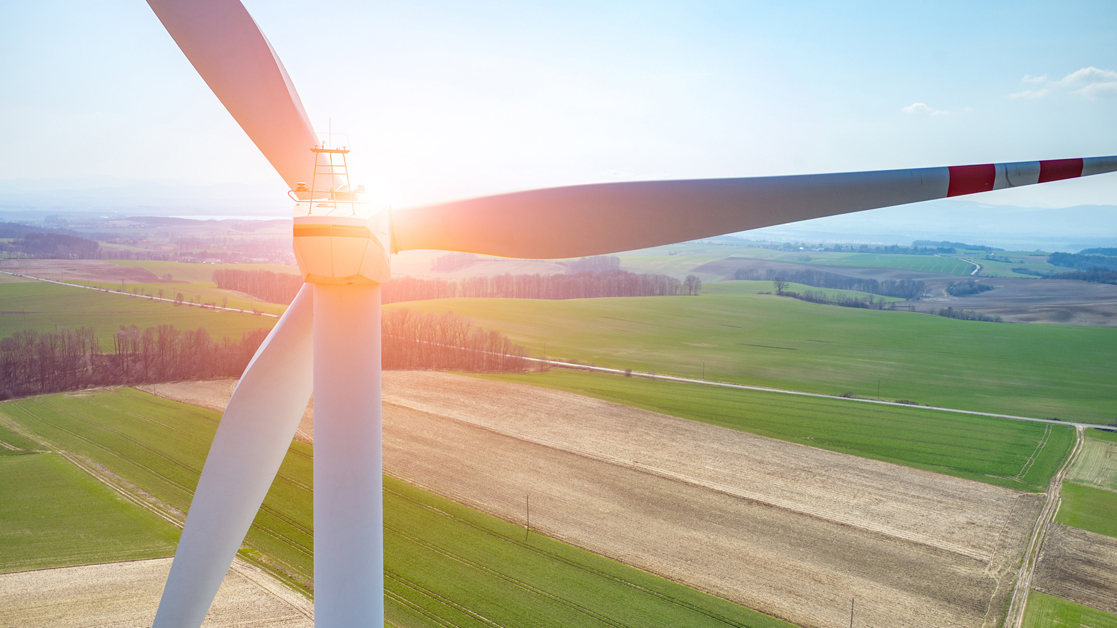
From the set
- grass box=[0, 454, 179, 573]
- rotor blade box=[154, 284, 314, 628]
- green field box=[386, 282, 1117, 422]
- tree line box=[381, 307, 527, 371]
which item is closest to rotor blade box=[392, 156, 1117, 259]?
rotor blade box=[154, 284, 314, 628]

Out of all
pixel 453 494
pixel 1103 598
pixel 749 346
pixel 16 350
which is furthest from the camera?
pixel 749 346

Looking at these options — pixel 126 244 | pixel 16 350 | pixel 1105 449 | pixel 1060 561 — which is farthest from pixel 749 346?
pixel 126 244

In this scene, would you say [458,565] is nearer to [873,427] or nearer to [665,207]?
[665,207]

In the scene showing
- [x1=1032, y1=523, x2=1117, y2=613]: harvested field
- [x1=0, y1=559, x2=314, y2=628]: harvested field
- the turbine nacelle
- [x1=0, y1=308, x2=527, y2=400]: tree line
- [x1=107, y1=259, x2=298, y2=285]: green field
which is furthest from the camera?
[x1=107, y1=259, x2=298, y2=285]: green field

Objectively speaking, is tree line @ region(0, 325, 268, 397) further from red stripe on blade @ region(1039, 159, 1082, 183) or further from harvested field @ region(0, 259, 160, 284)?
red stripe on blade @ region(1039, 159, 1082, 183)

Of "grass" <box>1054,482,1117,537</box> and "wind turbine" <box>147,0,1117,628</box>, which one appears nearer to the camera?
"wind turbine" <box>147,0,1117,628</box>

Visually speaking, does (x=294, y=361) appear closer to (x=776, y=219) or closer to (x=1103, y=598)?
(x=776, y=219)

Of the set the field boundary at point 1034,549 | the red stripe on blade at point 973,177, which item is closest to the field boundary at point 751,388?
the field boundary at point 1034,549
